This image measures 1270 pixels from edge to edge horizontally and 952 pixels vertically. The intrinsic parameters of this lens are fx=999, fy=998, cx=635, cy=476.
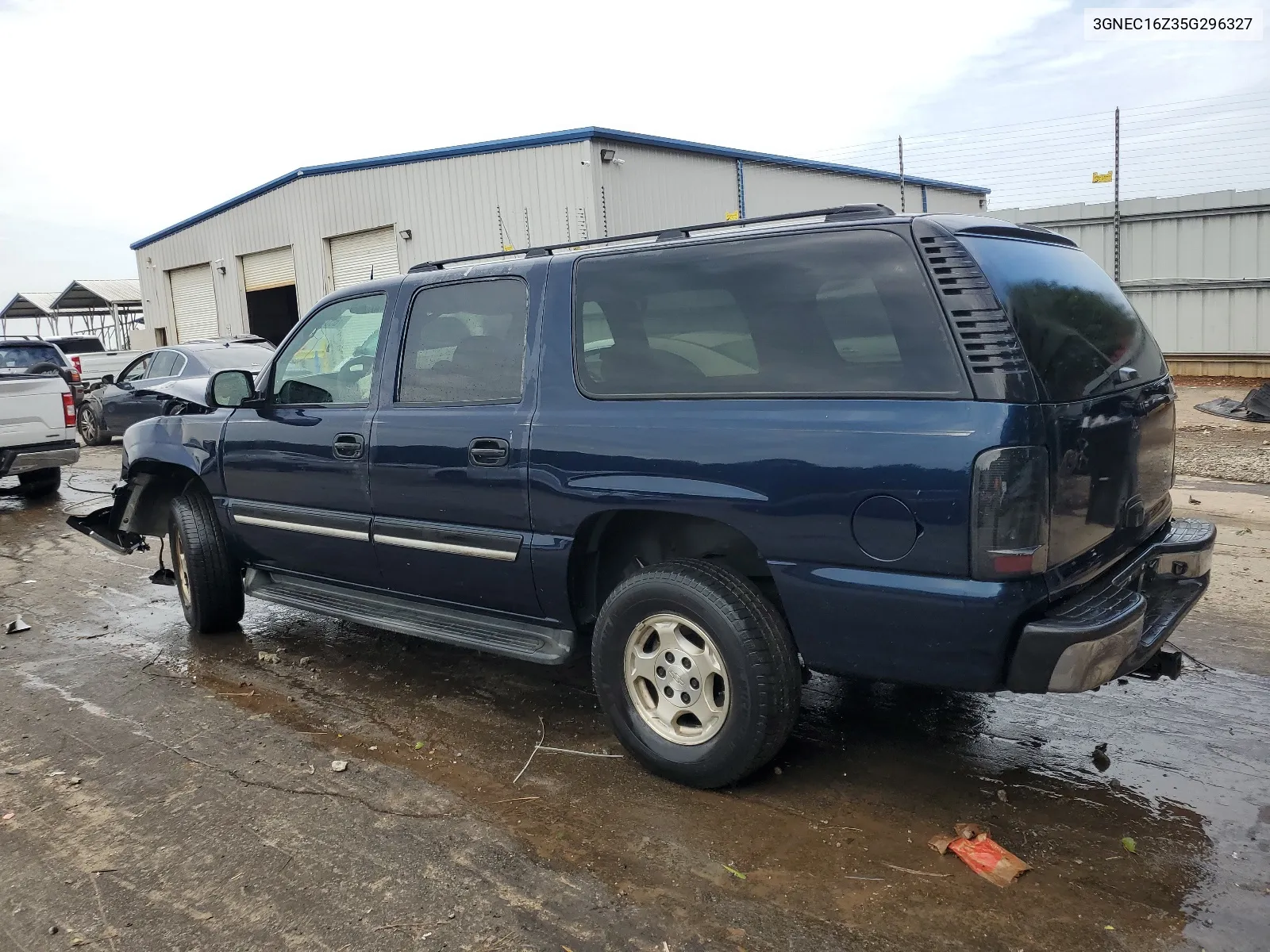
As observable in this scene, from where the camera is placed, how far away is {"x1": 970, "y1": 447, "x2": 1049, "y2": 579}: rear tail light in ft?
9.31

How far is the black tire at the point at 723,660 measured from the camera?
3307mm

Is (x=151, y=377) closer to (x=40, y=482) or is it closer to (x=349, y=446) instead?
(x=40, y=482)

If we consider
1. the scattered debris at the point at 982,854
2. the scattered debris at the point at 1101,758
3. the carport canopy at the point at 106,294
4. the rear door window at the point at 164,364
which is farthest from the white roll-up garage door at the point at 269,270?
the scattered debris at the point at 982,854

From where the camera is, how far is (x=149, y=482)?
6.00 m

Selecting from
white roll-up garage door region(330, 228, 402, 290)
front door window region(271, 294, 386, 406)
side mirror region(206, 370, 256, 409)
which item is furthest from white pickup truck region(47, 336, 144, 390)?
front door window region(271, 294, 386, 406)

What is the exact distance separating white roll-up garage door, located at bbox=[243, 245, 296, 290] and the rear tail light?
21158 mm

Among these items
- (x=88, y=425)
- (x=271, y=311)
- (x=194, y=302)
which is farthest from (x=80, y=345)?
(x=88, y=425)

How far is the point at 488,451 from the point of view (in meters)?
4.00

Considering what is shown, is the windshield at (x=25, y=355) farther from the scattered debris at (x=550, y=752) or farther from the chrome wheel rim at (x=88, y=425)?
the scattered debris at (x=550, y=752)

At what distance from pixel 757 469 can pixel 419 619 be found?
1933 millimetres

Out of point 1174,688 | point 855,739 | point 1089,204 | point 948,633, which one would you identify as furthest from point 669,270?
point 1089,204

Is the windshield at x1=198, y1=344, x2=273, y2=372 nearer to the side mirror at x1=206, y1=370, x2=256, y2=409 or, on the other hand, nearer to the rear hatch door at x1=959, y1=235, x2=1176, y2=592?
the side mirror at x1=206, y1=370, x2=256, y2=409

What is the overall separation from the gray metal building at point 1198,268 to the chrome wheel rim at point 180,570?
14.2m

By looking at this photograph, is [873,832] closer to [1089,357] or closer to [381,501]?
[1089,357]
